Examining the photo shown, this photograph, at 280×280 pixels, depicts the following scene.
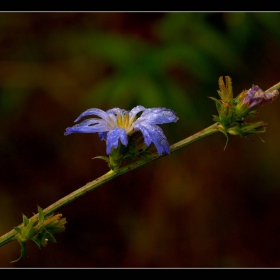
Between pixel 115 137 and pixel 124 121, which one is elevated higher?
pixel 124 121

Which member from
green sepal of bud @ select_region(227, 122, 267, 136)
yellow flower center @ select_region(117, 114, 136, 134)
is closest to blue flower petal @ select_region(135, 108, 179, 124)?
yellow flower center @ select_region(117, 114, 136, 134)

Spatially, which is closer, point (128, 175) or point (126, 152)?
point (126, 152)

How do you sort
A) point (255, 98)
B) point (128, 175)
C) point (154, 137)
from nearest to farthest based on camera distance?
point (154, 137)
point (255, 98)
point (128, 175)

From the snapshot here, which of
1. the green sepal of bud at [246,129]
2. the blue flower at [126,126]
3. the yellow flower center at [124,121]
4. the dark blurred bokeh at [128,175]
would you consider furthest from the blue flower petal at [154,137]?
the dark blurred bokeh at [128,175]

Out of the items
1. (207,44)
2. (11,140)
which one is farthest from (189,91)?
(11,140)

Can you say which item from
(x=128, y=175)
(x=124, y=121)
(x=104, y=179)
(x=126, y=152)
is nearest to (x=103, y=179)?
(x=104, y=179)

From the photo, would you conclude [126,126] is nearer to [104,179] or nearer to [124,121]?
[124,121]

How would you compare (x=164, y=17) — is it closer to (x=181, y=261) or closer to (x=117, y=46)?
(x=117, y=46)
